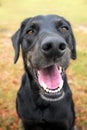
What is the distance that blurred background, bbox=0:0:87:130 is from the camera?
7750 millimetres

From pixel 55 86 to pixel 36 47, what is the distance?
2.27 ft

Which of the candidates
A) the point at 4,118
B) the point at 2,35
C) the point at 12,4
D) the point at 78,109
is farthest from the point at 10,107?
the point at 12,4

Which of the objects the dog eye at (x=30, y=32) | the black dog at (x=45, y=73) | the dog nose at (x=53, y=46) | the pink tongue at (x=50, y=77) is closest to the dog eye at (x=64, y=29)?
the black dog at (x=45, y=73)

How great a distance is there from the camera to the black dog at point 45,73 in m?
5.16

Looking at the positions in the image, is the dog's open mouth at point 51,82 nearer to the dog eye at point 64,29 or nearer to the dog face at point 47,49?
the dog face at point 47,49

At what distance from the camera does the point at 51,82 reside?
5.53 meters

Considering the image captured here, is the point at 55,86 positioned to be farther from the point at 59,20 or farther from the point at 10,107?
the point at 10,107

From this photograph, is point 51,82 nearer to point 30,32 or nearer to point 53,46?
point 53,46

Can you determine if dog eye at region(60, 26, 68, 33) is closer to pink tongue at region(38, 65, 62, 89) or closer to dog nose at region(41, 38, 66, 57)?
pink tongue at region(38, 65, 62, 89)

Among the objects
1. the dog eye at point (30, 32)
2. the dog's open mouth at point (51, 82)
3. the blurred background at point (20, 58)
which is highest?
the dog eye at point (30, 32)

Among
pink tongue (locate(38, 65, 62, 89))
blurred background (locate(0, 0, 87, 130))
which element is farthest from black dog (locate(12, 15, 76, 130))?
blurred background (locate(0, 0, 87, 130))

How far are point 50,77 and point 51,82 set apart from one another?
0.10 meters

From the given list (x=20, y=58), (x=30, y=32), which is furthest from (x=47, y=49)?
(x=20, y=58)

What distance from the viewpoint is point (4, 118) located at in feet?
24.7
